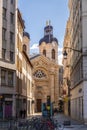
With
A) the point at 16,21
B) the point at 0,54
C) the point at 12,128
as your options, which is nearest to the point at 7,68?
the point at 0,54

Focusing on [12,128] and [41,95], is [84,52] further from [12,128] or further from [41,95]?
[41,95]

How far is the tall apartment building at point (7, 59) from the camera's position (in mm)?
56062

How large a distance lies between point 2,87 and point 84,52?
1488 centimetres

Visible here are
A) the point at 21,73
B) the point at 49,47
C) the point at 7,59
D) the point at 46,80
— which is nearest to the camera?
the point at 7,59

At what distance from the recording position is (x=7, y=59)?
57.2m

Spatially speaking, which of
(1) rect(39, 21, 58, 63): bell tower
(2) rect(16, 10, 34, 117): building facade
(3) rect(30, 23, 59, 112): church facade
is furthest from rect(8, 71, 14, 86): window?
(1) rect(39, 21, 58, 63): bell tower

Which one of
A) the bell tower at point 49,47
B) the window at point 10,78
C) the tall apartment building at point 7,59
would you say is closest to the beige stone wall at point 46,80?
the bell tower at point 49,47

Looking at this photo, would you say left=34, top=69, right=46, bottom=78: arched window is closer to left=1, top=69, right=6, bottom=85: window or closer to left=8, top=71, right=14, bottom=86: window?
left=8, top=71, right=14, bottom=86: window

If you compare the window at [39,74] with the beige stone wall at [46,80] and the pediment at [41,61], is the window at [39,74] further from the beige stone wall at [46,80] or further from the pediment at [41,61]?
the pediment at [41,61]

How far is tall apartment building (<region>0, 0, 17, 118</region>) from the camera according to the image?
184ft

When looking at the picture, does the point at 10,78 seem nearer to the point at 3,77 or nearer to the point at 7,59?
the point at 3,77

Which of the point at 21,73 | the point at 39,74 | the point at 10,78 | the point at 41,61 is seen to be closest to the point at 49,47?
the point at 41,61

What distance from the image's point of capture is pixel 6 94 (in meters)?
56.7

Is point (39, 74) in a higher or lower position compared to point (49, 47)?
lower
